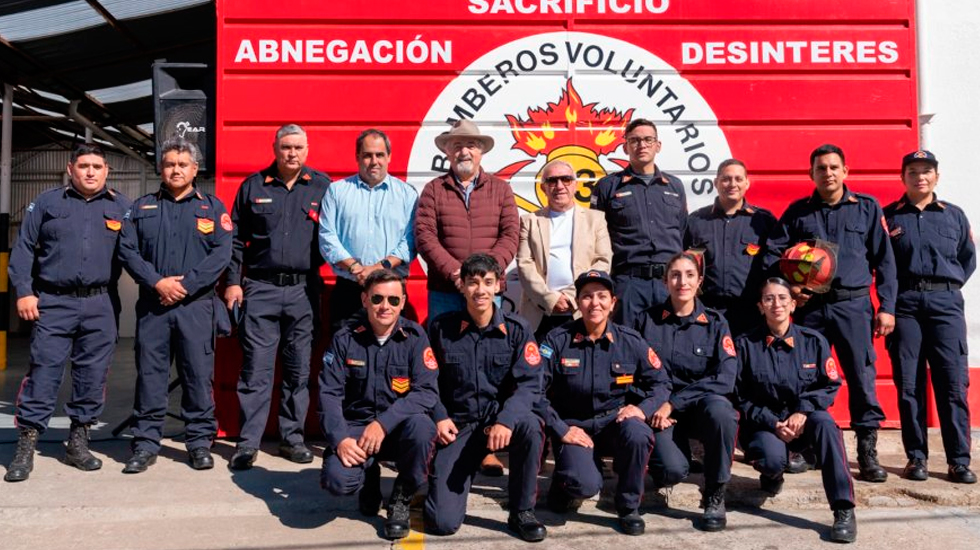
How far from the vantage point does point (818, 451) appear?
3400mm

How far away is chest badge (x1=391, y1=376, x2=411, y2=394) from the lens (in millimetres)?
3508

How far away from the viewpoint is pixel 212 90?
4.78 metres

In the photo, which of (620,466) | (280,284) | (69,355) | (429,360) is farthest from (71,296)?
(620,466)

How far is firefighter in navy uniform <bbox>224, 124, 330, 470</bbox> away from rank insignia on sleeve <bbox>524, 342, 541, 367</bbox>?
4.66ft

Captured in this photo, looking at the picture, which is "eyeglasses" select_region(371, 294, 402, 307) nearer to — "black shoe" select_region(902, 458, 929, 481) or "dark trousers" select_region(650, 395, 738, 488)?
"dark trousers" select_region(650, 395, 738, 488)

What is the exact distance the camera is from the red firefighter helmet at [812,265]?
12.9 ft

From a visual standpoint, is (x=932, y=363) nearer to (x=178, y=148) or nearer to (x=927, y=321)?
(x=927, y=321)

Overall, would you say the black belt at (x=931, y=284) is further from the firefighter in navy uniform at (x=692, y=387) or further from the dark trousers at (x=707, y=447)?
the dark trousers at (x=707, y=447)

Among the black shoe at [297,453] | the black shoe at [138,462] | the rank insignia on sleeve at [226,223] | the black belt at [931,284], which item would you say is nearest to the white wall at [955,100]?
the black belt at [931,284]

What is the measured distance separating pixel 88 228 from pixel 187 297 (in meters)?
0.63

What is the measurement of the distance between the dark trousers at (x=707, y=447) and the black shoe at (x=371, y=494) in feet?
4.14

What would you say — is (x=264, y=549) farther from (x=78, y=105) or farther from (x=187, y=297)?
(x=78, y=105)

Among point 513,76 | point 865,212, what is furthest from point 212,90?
point 865,212

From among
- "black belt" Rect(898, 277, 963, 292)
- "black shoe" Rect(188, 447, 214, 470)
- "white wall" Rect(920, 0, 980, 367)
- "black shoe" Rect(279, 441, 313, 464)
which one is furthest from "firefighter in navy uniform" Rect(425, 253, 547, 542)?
"white wall" Rect(920, 0, 980, 367)
